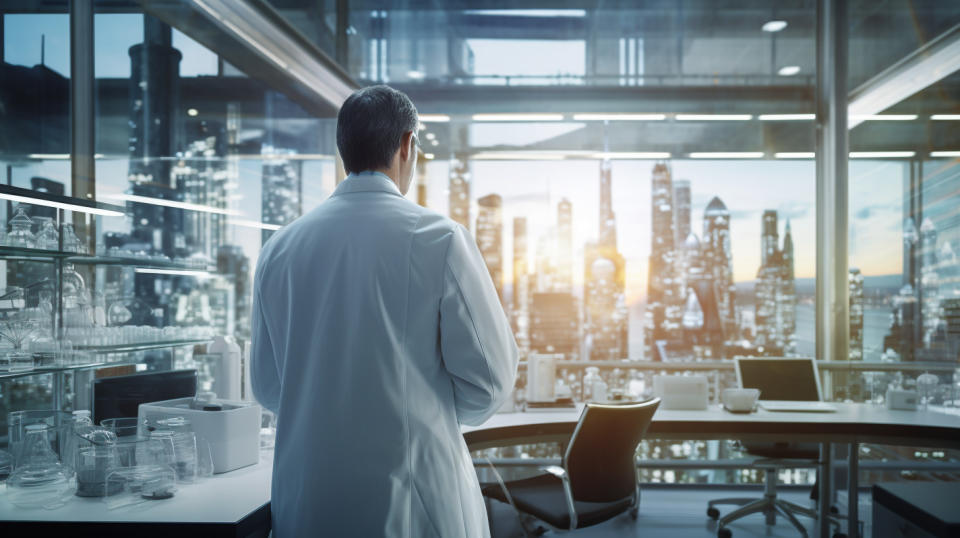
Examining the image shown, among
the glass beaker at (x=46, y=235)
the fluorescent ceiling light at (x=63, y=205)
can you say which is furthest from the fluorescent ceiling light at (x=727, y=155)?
the glass beaker at (x=46, y=235)

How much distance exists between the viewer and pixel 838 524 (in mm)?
3457

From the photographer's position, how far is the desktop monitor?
74.0 inches

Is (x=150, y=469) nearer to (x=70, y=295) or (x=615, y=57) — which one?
(x=70, y=295)

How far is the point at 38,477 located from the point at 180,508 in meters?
0.45

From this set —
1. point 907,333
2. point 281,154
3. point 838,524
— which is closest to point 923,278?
point 907,333

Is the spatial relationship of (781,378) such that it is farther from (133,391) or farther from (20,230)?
(20,230)

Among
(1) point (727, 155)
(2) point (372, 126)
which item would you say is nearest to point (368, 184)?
(2) point (372, 126)

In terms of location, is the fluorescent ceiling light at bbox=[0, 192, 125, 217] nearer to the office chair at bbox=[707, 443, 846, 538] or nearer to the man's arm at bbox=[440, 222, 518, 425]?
the man's arm at bbox=[440, 222, 518, 425]

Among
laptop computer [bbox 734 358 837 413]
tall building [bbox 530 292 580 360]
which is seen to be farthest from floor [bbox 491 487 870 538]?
tall building [bbox 530 292 580 360]

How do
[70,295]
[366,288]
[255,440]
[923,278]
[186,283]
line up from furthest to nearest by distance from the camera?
[923,278] → [186,283] → [70,295] → [255,440] → [366,288]

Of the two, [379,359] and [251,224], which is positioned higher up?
[251,224]

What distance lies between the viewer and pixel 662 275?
4992mm

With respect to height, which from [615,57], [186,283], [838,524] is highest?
[615,57]

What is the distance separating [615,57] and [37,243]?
177 inches
